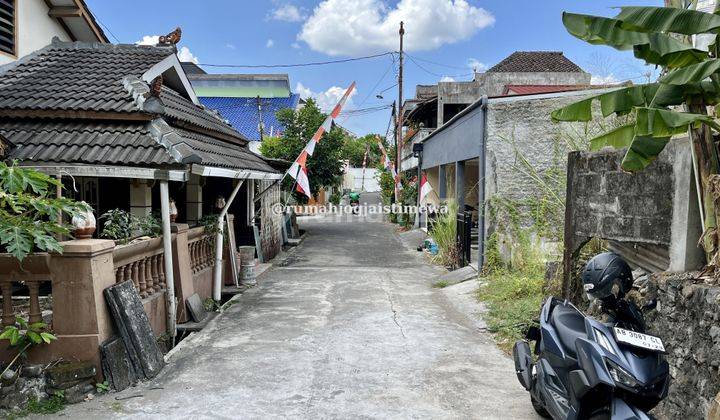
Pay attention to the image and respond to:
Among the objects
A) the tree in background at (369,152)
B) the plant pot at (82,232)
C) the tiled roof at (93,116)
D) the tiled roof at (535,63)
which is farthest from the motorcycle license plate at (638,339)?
the tree in background at (369,152)

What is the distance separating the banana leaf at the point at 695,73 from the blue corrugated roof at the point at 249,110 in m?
22.5

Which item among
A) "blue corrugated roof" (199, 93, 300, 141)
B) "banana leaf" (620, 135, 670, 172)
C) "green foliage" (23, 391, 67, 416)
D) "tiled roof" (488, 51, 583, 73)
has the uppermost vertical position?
"tiled roof" (488, 51, 583, 73)

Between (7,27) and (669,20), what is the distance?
9.21m

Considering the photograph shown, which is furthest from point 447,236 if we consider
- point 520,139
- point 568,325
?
point 568,325

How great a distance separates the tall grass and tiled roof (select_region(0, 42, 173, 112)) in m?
6.78

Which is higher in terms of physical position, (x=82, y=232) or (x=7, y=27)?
(x=7, y=27)

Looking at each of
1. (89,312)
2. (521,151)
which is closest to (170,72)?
(89,312)

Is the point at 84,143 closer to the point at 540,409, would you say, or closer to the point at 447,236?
the point at 540,409

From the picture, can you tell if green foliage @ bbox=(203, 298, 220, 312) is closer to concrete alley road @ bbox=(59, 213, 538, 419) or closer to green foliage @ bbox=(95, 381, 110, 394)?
concrete alley road @ bbox=(59, 213, 538, 419)

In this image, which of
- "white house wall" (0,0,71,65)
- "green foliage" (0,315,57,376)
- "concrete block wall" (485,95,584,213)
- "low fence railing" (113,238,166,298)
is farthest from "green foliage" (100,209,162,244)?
"concrete block wall" (485,95,584,213)

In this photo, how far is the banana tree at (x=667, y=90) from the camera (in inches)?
139

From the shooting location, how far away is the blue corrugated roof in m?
25.7

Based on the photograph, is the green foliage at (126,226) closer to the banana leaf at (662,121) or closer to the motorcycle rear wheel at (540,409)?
the motorcycle rear wheel at (540,409)

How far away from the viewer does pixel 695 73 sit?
3510 mm
